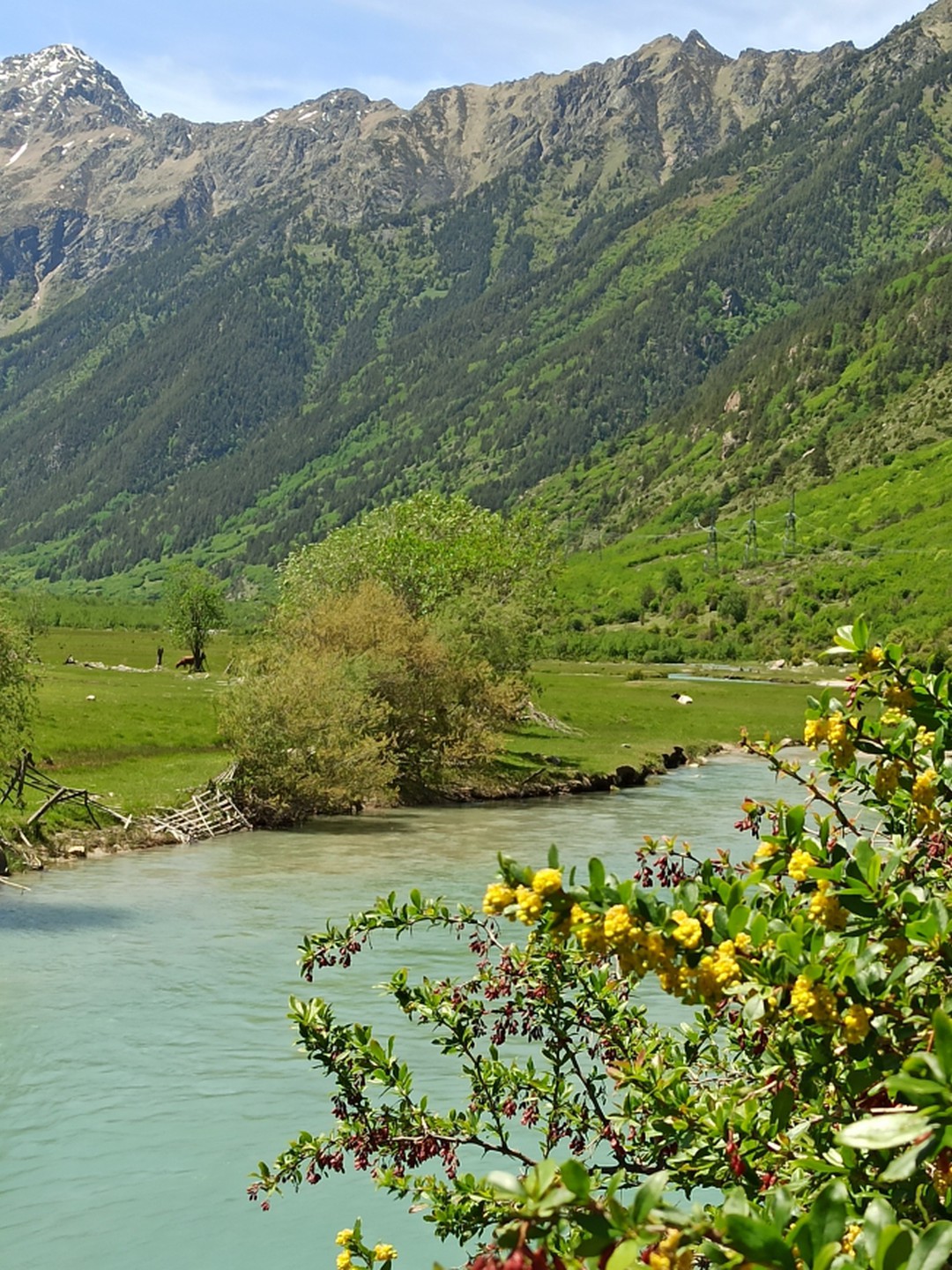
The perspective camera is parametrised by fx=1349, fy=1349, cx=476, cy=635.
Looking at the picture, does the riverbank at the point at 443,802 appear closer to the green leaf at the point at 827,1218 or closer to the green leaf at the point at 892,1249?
the green leaf at the point at 827,1218

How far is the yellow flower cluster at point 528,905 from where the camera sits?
187 inches

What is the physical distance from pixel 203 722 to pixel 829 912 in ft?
219

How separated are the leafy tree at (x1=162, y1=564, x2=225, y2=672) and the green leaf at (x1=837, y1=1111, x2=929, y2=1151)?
111 m

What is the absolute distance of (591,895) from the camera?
4.85 metres

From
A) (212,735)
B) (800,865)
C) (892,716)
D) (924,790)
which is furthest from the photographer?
(212,735)

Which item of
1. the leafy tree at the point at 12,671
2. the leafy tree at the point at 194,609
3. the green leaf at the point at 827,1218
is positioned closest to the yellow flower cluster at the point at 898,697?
the green leaf at the point at 827,1218

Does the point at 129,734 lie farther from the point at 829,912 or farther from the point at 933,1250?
the point at 933,1250

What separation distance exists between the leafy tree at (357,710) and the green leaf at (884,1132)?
48.2 m

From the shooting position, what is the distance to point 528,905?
475 cm

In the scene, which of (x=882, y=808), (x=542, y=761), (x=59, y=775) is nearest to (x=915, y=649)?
(x=542, y=761)

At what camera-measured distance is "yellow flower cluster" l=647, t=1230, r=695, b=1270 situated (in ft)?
11.8

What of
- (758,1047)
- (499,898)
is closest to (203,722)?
(758,1047)

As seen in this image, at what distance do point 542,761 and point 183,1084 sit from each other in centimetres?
4606

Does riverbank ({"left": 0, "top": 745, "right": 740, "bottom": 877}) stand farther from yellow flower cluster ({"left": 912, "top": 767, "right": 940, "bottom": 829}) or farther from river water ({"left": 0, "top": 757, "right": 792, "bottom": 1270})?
yellow flower cluster ({"left": 912, "top": 767, "right": 940, "bottom": 829})
